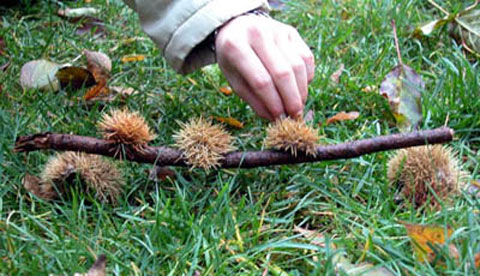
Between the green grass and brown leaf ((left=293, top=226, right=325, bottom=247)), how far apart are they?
0.02 m

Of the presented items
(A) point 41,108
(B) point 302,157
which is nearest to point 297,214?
(B) point 302,157

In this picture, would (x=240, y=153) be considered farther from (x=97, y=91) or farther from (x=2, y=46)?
(x=2, y=46)

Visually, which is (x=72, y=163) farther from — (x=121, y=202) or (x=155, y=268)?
(x=155, y=268)

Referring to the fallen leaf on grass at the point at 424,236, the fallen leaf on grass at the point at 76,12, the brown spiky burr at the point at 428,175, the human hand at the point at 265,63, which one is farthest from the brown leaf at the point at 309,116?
the fallen leaf on grass at the point at 76,12

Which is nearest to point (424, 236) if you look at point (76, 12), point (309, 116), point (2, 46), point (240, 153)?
point (240, 153)

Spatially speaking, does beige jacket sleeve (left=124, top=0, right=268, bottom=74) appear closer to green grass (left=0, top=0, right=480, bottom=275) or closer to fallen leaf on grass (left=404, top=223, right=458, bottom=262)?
green grass (left=0, top=0, right=480, bottom=275)

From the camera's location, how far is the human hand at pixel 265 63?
138 centimetres

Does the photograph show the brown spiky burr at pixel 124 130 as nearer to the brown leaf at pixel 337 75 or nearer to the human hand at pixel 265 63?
the human hand at pixel 265 63

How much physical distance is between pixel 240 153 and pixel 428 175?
433 millimetres

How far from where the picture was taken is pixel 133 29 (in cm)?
248

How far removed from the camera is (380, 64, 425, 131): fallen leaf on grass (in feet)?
5.73

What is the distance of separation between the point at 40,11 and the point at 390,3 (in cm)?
150

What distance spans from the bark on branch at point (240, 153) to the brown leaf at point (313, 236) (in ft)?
0.53

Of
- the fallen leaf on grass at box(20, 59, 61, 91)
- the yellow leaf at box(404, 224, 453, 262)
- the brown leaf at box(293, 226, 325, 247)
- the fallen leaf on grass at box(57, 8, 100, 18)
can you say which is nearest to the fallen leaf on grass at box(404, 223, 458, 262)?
the yellow leaf at box(404, 224, 453, 262)
